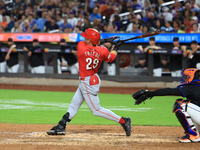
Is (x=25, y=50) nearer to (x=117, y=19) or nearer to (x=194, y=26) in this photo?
(x=117, y=19)

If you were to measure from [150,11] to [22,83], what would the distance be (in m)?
6.13

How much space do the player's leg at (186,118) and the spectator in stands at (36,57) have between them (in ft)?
35.2

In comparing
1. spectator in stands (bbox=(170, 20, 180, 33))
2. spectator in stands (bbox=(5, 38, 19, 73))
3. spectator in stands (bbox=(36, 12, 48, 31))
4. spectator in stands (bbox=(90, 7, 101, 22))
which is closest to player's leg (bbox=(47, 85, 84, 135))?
spectator in stands (bbox=(170, 20, 180, 33))

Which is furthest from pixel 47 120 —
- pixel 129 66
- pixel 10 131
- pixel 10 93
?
pixel 129 66

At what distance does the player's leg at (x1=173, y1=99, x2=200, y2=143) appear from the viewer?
572cm

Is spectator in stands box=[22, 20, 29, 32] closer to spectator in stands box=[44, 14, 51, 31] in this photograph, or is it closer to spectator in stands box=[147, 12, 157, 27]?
spectator in stands box=[44, 14, 51, 31]

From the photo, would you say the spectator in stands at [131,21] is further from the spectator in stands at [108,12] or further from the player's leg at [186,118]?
the player's leg at [186,118]

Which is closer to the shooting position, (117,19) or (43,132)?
(43,132)

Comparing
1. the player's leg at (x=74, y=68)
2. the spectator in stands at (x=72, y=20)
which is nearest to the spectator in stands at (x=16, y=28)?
the spectator in stands at (x=72, y=20)

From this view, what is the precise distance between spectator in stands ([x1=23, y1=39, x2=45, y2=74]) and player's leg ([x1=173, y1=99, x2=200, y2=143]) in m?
10.7

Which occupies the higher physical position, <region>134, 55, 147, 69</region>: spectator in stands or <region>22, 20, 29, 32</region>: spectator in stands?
<region>22, 20, 29, 32</region>: spectator in stands

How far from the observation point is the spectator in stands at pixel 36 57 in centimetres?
1577

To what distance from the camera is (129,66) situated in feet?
50.4

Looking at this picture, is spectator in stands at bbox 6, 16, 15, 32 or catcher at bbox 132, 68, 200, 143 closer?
catcher at bbox 132, 68, 200, 143
